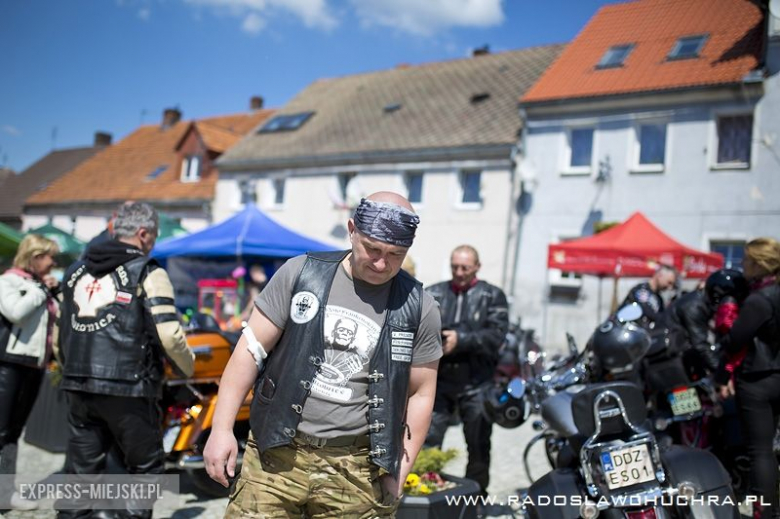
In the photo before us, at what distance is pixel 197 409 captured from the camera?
5152 mm

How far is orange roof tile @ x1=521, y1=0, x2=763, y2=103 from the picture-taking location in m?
15.4

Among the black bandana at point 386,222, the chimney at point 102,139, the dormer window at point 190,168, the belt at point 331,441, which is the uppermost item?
the chimney at point 102,139

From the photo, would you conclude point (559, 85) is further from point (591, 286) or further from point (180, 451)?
point (180, 451)

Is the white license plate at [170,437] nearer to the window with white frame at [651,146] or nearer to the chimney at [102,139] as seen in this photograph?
the window with white frame at [651,146]

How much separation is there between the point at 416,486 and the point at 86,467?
72.9 inches

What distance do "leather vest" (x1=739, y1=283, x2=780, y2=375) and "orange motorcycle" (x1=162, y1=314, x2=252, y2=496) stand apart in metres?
3.43

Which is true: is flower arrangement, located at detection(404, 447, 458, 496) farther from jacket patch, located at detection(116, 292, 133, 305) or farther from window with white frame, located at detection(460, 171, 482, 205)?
window with white frame, located at detection(460, 171, 482, 205)

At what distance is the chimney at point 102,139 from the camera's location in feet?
131

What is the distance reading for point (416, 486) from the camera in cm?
404

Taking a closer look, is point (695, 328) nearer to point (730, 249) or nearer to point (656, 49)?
point (730, 249)

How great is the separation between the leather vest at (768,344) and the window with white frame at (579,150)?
14607 millimetres

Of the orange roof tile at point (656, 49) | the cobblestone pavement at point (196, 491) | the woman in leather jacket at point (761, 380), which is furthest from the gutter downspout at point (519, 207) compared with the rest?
the woman in leather jacket at point (761, 380)

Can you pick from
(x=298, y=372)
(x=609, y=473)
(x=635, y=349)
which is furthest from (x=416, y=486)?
(x=298, y=372)

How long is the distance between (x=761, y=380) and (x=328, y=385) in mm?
3147
